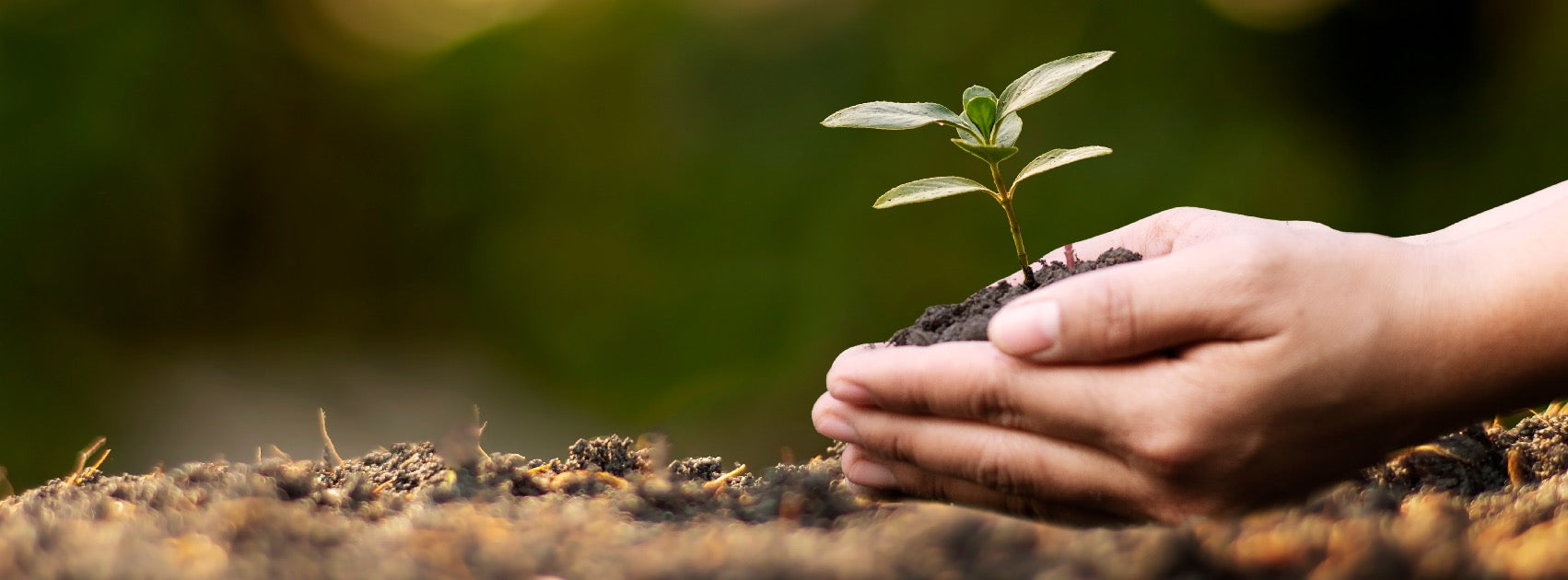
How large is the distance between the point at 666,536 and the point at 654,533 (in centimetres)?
1

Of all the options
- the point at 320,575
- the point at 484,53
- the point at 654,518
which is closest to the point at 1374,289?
the point at 654,518

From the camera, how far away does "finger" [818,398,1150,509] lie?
79 cm

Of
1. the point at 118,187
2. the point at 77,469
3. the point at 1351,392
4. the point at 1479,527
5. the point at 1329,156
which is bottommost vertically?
the point at 1479,527

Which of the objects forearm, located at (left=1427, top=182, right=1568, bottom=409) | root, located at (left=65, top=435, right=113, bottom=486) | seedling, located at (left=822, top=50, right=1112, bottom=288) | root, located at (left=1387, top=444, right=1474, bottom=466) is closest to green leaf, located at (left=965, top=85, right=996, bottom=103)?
seedling, located at (left=822, top=50, right=1112, bottom=288)

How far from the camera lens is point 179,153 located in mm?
2234

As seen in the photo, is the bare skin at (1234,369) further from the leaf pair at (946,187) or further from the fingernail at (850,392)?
the leaf pair at (946,187)

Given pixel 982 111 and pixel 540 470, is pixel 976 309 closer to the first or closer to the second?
pixel 982 111

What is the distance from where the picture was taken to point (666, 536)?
0.58m

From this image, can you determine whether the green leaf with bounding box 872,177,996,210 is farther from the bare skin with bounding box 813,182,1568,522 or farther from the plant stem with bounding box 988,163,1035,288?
the bare skin with bounding box 813,182,1568,522

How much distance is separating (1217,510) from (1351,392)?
0.14 m

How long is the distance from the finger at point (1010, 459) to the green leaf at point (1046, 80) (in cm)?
29

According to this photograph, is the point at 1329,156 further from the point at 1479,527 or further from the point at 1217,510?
the point at 1479,527

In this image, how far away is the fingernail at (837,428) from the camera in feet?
2.86

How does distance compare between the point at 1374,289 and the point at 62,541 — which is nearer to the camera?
the point at 62,541
